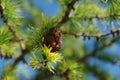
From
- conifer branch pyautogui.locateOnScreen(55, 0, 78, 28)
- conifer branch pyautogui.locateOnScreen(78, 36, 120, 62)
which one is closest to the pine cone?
conifer branch pyautogui.locateOnScreen(55, 0, 78, 28)

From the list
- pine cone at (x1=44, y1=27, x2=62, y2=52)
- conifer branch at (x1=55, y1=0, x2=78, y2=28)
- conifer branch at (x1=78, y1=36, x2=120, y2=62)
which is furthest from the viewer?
conifer branch at (x1=78, y1=36, x2=120, y2=62)

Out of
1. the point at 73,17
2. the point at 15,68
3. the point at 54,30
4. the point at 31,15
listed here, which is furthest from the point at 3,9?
the point at 31,15

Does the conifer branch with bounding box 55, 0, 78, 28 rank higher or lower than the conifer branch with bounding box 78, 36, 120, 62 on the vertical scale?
higher

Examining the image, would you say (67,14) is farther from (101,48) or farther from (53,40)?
(101,48)

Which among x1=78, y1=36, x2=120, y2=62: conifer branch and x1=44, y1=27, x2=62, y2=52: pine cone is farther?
x1=78, y1=36, x2=120, y2=62: conifer branch

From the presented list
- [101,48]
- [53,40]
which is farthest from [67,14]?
[101,48]

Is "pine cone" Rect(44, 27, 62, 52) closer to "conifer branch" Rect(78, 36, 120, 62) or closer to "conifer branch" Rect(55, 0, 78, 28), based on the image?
"conifer branch" Rect(55, 0, 78, 28)

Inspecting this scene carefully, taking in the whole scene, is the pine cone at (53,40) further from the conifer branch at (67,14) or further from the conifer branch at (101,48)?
the conifer branch at (101,48)

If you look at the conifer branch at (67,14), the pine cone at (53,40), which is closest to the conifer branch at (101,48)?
the conifer branch at (67,14)

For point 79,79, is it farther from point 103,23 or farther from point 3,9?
point 3,9
